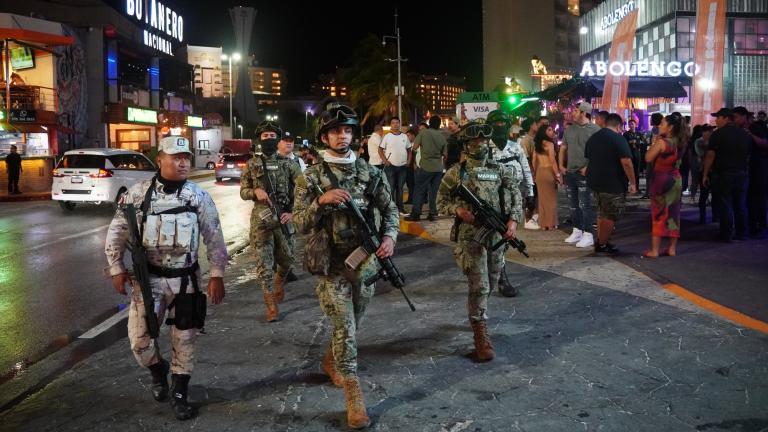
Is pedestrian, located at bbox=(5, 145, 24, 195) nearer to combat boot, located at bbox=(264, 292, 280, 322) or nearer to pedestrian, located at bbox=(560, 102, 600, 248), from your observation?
pedestrian, located at bbox=(560, 102, 600, 248)

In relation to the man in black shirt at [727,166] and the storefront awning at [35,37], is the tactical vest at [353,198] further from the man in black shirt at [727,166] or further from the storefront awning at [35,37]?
the storefront awning at [35,37]

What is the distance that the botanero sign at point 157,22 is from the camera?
46.1 metres

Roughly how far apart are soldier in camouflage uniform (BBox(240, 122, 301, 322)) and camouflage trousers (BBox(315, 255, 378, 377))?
93.5 inches

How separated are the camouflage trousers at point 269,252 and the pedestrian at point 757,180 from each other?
24.5ft

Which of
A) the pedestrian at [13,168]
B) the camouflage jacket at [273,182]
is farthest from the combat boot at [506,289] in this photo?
the pedestrian at [13,168]

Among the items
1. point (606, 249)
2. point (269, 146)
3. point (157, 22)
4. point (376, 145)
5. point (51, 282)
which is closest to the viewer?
point (269, 146)

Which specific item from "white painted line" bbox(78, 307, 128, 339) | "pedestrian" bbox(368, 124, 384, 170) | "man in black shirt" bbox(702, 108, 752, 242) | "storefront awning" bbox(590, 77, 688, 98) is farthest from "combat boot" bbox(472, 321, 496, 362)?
"storefront awning" bbox(590, 77, 688, 98)

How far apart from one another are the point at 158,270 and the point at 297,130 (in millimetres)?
122310

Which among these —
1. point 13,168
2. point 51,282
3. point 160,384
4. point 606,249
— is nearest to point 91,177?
point 13,168

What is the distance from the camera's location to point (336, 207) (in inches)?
171

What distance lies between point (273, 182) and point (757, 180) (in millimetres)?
7950

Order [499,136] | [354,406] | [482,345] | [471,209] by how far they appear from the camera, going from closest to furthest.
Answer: [354,406]
[482,345]
[471,209]
[499,136]

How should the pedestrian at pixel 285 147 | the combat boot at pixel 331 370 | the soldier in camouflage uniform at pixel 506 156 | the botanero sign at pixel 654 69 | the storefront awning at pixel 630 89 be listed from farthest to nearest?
the botanero sign at pixel 654 69 → the storefront awning at pixel 630 89 → the pedestrian at pixel 285 147 → the soldier in camouflage uniform at pixel 506 156 → the combat boot at pixel 331 370

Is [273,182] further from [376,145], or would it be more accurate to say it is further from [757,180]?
[757,180]
